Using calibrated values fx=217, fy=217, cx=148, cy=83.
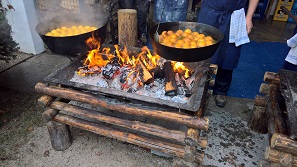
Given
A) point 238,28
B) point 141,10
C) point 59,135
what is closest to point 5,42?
point 59,135

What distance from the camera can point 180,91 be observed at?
2.94 m

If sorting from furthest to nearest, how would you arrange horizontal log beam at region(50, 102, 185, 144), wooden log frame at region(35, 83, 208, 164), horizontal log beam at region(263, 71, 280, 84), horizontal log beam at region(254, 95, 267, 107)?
horizontal log beam at region(254, 95, 267, 107) < horizontal log beam at region(263, 71, 280, 84) < horizontal log beam at region(50, 102, 185, 144) < wooden log frame at region(35, 83, 208, 164)

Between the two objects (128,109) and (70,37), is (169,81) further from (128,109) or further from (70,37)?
(70,37)

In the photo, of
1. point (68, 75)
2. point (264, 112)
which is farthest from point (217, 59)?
point (68, 75)

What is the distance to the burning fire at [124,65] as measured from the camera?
3.12m

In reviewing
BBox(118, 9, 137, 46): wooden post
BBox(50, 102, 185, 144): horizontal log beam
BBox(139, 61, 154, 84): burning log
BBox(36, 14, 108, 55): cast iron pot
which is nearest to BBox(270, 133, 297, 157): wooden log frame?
BBox(50, 102, 185, 144): horizontal log beam

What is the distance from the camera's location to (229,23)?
376 centimetres

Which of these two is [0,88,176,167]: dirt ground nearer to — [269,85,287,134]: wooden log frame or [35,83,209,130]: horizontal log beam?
[35,83,209,130]: horizontal log beam

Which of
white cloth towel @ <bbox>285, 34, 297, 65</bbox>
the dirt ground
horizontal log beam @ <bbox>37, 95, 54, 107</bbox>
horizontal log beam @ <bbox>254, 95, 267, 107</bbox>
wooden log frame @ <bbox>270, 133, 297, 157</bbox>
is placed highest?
white cloth towel @ <bbox>285, 34, 297, 65</bbox>

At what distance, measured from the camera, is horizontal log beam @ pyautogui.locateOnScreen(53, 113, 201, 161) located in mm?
2627

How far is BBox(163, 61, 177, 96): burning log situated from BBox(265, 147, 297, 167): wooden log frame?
1280mm

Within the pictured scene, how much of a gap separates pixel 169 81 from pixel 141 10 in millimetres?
4365

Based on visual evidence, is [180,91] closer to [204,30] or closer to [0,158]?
[204,30]

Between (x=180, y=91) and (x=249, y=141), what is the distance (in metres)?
1.56
